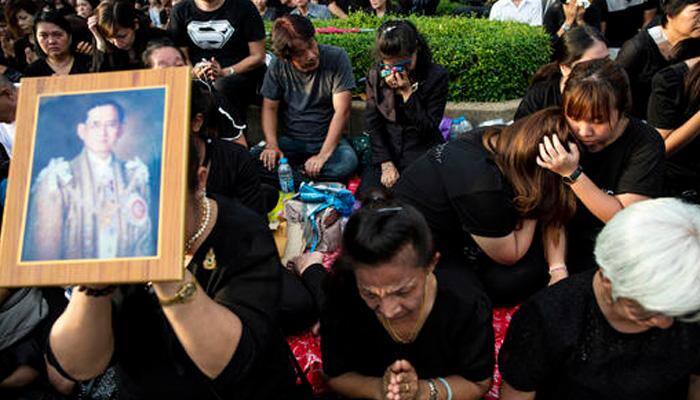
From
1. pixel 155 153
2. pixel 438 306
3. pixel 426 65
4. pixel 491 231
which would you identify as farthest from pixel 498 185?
pixel 426 65

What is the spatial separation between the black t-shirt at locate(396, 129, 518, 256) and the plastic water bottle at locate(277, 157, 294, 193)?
185cm

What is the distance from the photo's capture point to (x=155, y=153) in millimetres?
1320

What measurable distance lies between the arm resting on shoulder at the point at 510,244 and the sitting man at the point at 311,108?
7.02ft

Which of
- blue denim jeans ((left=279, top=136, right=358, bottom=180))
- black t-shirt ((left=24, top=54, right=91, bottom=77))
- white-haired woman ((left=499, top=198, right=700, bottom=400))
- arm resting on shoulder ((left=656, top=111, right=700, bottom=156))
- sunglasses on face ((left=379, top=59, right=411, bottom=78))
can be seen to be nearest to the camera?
white-haired woman ((left=499, top=198, right=700, bottom=400))

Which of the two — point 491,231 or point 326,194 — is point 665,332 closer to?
point 491,231

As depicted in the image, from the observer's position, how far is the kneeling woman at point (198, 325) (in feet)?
4.76

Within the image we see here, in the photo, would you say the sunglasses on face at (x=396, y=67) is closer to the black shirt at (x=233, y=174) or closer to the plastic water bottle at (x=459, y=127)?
the plastic water bottle at (x=459, y=127)

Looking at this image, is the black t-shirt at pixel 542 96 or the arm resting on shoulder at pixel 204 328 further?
the black t-shirt at pixel 542 96

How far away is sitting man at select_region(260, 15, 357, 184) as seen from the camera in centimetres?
456

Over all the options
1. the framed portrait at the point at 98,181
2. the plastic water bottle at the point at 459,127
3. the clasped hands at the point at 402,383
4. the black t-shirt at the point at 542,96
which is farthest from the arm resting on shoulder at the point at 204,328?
the plastic water bottle at the point at 459,127

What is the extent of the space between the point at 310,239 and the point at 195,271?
1868mm

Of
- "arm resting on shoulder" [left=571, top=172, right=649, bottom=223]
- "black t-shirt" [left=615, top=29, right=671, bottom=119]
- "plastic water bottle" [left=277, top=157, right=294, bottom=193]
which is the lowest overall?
"plastic water bottle" [left=277, top=157, right=294, bottom=193]

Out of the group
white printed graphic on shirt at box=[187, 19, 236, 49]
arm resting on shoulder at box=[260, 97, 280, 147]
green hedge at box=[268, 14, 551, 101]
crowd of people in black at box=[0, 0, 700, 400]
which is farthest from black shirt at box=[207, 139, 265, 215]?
Result: green hedge at box=[268, 14, 551, 101]

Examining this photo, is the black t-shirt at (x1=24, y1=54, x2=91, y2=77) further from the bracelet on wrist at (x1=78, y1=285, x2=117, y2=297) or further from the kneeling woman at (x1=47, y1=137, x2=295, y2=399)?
the bracelet on wrist at (x1=78, y1=285, x2=117, y2=297)
